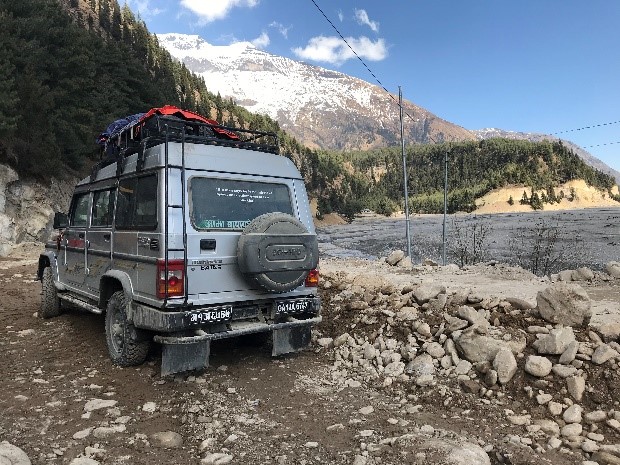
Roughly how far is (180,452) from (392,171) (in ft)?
635

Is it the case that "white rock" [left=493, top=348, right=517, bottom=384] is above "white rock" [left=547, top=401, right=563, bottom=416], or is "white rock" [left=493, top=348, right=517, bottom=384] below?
above

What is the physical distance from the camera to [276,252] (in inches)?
189

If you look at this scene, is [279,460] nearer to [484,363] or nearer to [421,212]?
[484,363]

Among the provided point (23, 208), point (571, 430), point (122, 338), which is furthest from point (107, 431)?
point (23, 208)

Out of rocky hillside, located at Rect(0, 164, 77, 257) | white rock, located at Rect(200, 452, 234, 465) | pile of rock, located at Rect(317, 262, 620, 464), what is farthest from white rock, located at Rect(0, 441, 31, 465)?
rocky hillside, located at Rect(0, 164, 77, 257)

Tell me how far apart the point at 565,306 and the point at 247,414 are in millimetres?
3931

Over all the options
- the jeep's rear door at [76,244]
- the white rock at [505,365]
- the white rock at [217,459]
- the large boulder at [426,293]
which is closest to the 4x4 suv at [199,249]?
the jeep's rear door at [76,244]

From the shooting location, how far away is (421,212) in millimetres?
145625

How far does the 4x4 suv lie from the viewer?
454 centimetres

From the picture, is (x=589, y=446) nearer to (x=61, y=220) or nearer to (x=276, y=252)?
(x=276, y=252)

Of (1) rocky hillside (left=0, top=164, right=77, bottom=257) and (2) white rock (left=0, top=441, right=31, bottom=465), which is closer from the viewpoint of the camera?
(2) white rock (left=0, top=441, right=31, bottom=465)

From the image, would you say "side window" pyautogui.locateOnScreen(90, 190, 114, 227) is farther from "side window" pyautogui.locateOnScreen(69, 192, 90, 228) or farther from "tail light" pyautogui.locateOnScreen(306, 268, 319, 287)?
"tail light" pyautogui.locateOnScreen(306, 268, 319, 287)

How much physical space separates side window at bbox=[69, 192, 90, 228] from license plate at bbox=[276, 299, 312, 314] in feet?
10.9

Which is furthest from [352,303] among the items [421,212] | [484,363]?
[421,212]
